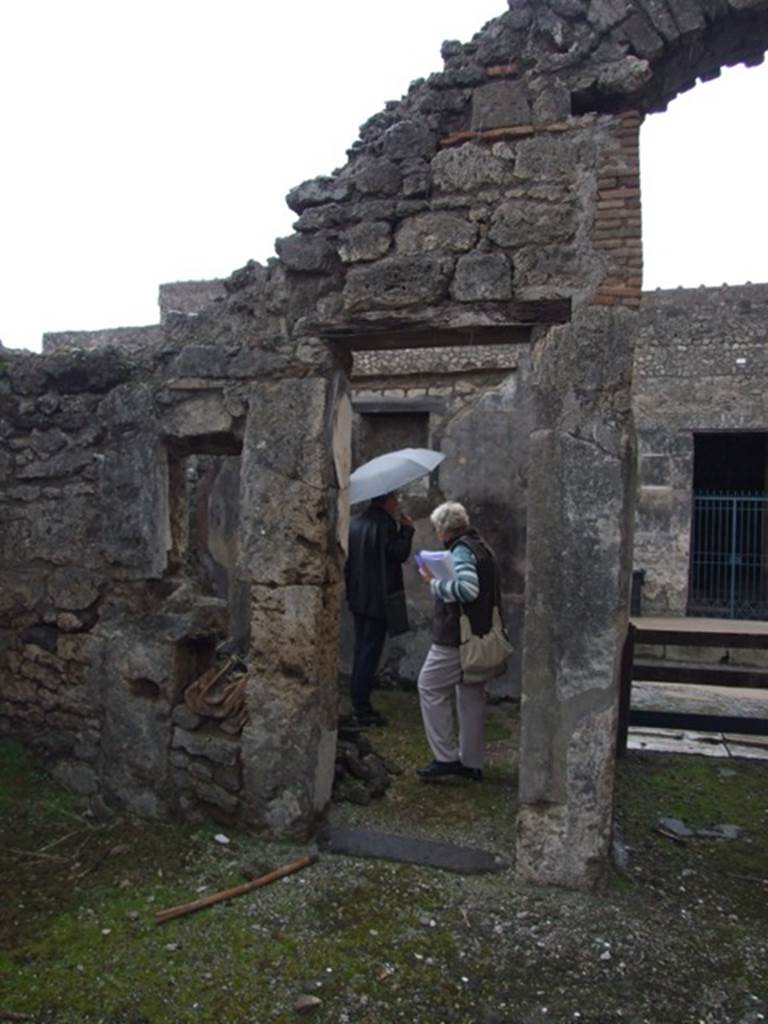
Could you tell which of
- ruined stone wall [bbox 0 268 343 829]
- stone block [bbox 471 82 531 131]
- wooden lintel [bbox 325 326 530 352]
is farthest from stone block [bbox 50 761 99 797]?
stone block [bbox 471 82 531 131]

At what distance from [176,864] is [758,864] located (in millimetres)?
2959

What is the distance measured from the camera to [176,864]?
396cm

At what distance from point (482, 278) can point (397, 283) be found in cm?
44

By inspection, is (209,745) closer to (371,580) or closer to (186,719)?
(186,719)

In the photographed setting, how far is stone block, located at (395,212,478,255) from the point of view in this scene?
4.05 meters

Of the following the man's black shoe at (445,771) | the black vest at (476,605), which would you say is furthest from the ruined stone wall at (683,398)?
the man's black shoe at (445,771)

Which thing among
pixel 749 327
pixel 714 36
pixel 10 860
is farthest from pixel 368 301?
pixel 749 327

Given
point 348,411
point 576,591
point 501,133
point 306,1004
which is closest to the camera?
point 306,1004

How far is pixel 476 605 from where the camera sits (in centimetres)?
490

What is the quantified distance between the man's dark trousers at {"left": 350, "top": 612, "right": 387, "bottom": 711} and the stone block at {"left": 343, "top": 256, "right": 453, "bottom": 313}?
3.05 m

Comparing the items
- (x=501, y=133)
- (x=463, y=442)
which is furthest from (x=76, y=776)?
(x=463, y=442)

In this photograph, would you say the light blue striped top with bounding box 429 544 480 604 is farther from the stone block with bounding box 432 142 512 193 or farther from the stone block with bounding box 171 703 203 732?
the stone block with bounding box 432 142 512 193

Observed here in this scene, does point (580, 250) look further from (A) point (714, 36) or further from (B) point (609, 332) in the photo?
(A) point (714, 36)

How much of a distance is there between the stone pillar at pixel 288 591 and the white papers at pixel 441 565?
2.53 ft
